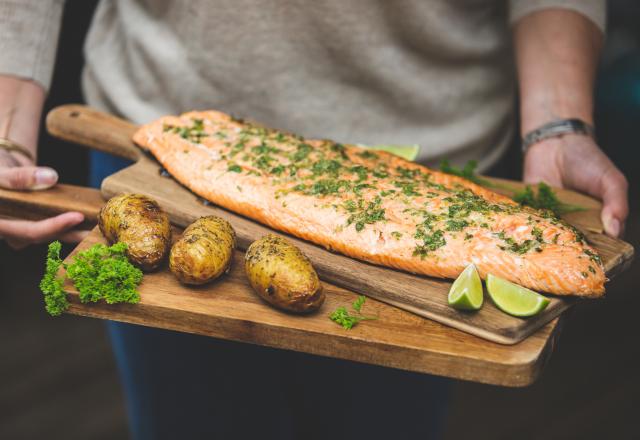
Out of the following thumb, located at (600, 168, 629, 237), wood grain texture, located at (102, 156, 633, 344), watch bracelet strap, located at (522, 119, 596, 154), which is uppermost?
watch bracelet strap, located at (522, 119, 596, 154)

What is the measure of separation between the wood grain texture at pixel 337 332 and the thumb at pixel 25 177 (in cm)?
57

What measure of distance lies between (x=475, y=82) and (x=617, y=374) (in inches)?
115

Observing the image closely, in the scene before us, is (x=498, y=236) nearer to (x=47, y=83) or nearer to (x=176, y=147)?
(x=176, y=147)

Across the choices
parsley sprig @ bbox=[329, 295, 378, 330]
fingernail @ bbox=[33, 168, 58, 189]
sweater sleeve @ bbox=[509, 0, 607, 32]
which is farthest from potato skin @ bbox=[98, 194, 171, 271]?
sweater sleeve @ bbox=[509, 0, 607, 32]

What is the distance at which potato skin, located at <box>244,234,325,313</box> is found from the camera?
62.7 inches

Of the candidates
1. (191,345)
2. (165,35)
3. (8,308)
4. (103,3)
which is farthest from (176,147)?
(8,308)

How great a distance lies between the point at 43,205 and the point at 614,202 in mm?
1912

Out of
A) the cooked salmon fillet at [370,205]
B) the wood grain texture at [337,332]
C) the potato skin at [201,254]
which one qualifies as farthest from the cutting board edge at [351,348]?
the cooked salmon fillet at [370,205]

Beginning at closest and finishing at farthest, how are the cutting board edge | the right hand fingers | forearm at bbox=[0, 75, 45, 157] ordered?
1. the cutting board edge
2. the right hand fingers
3. forearm at bbox=[0, 75, 45, 157]

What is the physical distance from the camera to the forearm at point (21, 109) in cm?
225

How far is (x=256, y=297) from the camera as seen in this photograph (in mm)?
1704

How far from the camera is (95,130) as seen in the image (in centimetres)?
241

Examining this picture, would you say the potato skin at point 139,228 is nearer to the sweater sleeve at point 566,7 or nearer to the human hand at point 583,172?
the human hand at point 583,172

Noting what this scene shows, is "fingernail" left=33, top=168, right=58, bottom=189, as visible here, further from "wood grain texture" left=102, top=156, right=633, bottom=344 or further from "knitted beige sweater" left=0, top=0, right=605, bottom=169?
"knitted beige sweater" left=0, top=0, right=605, bottom=169
